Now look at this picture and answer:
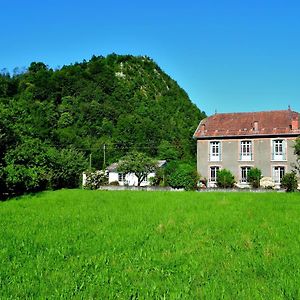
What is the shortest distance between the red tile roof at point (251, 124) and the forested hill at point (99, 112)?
20036 mm

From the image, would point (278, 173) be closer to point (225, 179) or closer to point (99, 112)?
point (225, 179)

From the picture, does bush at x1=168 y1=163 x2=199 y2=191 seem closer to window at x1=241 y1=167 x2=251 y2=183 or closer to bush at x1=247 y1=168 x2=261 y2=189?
bush at x1=247 y1=168 x2=261 y2=189

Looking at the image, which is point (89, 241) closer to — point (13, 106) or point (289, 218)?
point (289, 218)

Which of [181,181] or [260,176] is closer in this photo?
[181,181]

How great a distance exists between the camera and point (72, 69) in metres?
75.9

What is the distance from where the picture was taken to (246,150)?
40.8 metres

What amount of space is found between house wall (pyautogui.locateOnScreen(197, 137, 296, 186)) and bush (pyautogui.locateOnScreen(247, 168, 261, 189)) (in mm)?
1910

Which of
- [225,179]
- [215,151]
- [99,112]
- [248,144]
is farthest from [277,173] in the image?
[99,112]

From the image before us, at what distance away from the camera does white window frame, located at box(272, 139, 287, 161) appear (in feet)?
128

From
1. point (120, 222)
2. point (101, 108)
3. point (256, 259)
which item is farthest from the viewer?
point (101, 108)

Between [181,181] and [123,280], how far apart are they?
29883 millimetres

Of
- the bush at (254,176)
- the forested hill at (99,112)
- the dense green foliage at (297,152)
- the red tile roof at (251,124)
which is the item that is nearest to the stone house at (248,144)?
the red tile roof at (251,124)

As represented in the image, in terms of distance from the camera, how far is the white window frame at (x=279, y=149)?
39.0m

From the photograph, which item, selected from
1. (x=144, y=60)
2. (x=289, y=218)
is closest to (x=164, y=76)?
(x=144, y=60)
